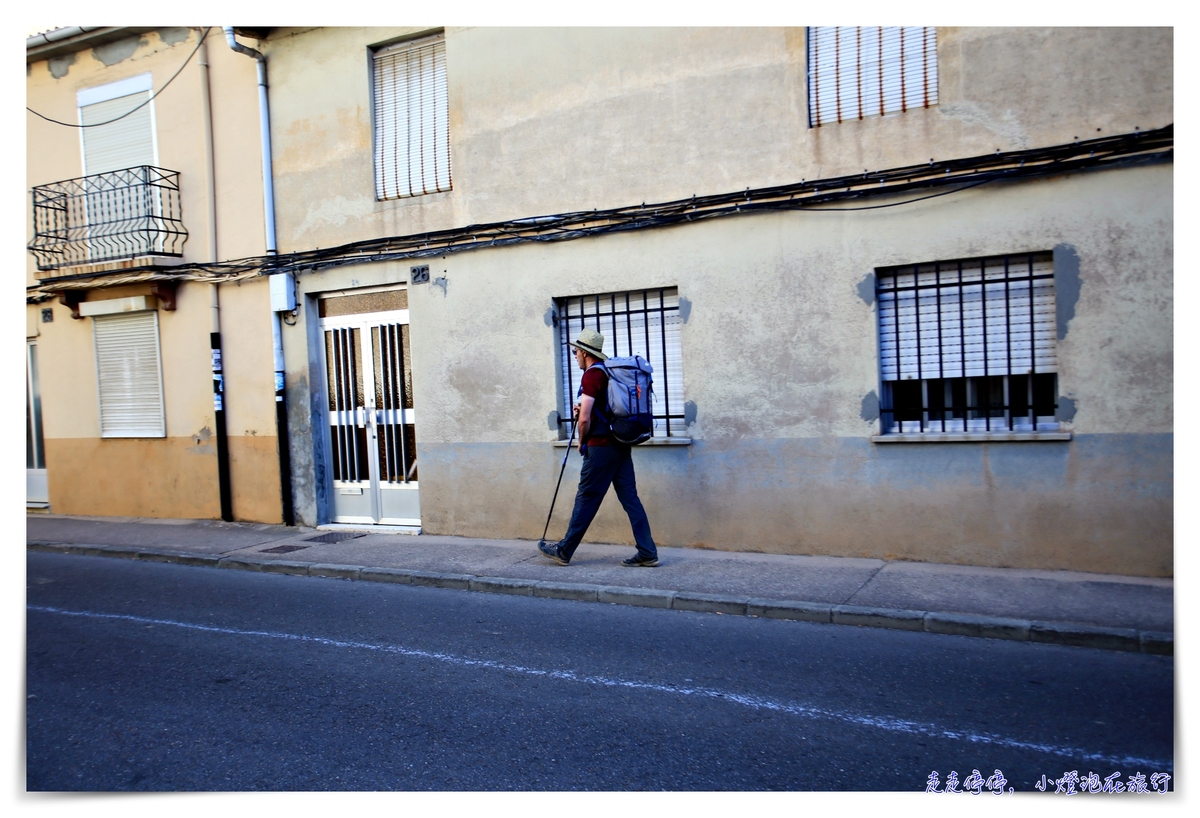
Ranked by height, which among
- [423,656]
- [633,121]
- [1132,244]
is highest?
[633,121]

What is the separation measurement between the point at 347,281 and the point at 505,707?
23.0 ft

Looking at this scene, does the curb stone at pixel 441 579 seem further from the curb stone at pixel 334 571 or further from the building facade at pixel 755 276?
the building facade at pixel 755 276

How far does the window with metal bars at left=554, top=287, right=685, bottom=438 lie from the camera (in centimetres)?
870

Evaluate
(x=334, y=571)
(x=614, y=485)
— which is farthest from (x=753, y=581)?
(x=334, y=571)

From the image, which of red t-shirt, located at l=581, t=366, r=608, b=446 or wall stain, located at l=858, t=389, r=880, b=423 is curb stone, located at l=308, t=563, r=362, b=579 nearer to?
red t-shirt, located at l=581, t=366, r=608, b=446

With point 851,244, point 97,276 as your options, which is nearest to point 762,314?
point 851,244

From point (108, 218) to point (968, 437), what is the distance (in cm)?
1122

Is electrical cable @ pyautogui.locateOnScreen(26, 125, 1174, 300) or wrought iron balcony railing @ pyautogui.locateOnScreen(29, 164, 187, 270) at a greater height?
wrought iron balcony railing @ pyautogui.locateOnScreen(29, 164, 187, 270)

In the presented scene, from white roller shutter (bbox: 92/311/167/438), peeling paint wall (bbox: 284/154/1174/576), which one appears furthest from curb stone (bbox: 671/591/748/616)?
white roller shutter (bbox: 92/311/167/438)

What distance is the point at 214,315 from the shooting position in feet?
37.5

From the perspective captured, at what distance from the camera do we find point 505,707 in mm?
4594

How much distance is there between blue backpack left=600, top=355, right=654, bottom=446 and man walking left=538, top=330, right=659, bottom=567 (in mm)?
72

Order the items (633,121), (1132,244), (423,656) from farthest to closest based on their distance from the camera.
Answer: (633,121) < (1132,244) < (423,656)

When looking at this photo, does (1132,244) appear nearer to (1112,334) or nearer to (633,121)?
(1112,334)
